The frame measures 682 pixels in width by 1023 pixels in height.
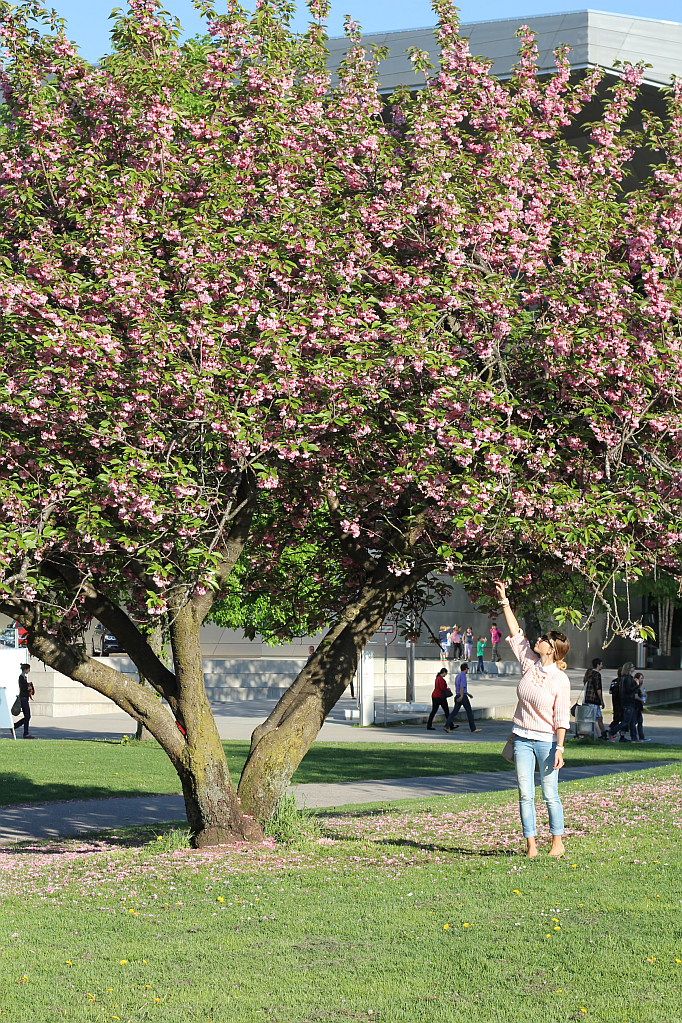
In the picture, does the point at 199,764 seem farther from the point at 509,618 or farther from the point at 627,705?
the point at 627,705

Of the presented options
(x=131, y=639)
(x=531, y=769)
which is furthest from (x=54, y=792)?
(x=531, y=769)

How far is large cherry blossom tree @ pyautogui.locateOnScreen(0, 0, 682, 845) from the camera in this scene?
27.1 ft

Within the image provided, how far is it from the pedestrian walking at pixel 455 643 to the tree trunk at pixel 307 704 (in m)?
40.1

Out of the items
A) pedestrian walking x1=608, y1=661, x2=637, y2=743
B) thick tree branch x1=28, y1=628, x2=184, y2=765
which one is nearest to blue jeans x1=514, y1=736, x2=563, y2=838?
thick tree branch x1=28, y1=628, x2=184, y2=765

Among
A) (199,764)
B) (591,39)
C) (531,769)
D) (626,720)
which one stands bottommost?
(626,720)

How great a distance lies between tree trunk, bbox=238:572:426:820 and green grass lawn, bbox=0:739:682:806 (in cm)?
720

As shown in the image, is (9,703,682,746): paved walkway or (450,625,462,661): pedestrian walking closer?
(9,703,682,746): paved walkway

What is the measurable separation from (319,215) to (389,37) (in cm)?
2907

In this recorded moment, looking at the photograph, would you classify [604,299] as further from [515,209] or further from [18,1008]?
[18,1008]

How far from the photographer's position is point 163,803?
53.8 feet

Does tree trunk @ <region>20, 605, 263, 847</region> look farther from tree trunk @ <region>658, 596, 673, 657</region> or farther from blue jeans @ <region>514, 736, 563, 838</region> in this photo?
tree trunk @ <region>658, 596, 673, 657</region>

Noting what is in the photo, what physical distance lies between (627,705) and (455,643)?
2759 centimetres

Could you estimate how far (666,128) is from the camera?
36.2ft

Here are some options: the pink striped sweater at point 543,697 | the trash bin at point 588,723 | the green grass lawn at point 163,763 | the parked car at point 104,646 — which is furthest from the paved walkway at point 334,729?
the pink striped sweater at point 543,697
